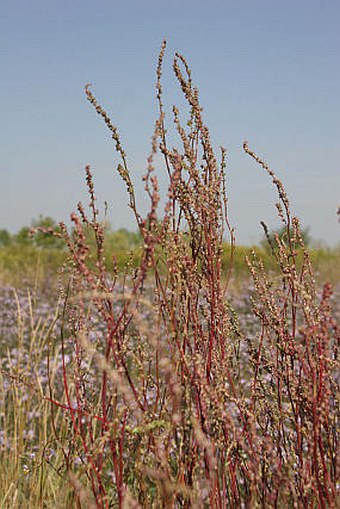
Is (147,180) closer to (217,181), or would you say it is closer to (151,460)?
(217,181)

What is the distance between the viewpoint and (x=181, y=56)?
6.76 feet

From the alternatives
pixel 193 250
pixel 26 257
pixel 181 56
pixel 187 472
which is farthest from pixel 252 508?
pixel 26 257

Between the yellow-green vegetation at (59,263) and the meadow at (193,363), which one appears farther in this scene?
the yellow-green vegetation at (59,263)

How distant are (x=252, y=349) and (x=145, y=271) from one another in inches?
29.1

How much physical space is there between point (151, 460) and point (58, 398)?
391 cm

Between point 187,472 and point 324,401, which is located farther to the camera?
point 187,472

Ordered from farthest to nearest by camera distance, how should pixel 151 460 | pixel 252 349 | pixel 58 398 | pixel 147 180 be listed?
pixel 58 398, pixel 252 349, pixel 151 460, pixel 147 180

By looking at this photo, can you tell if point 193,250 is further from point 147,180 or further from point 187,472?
point 187,472

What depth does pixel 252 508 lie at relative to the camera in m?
1.60

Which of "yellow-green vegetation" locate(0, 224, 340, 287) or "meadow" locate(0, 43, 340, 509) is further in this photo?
"yellow-green vegetation" locate(0, 224, 340, 287)

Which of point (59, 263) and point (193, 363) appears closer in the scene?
point (193, 363)

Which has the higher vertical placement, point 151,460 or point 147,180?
point 147,180

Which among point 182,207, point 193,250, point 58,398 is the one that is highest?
point 182,207

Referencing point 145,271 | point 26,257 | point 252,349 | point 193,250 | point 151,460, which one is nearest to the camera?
point 145,271
